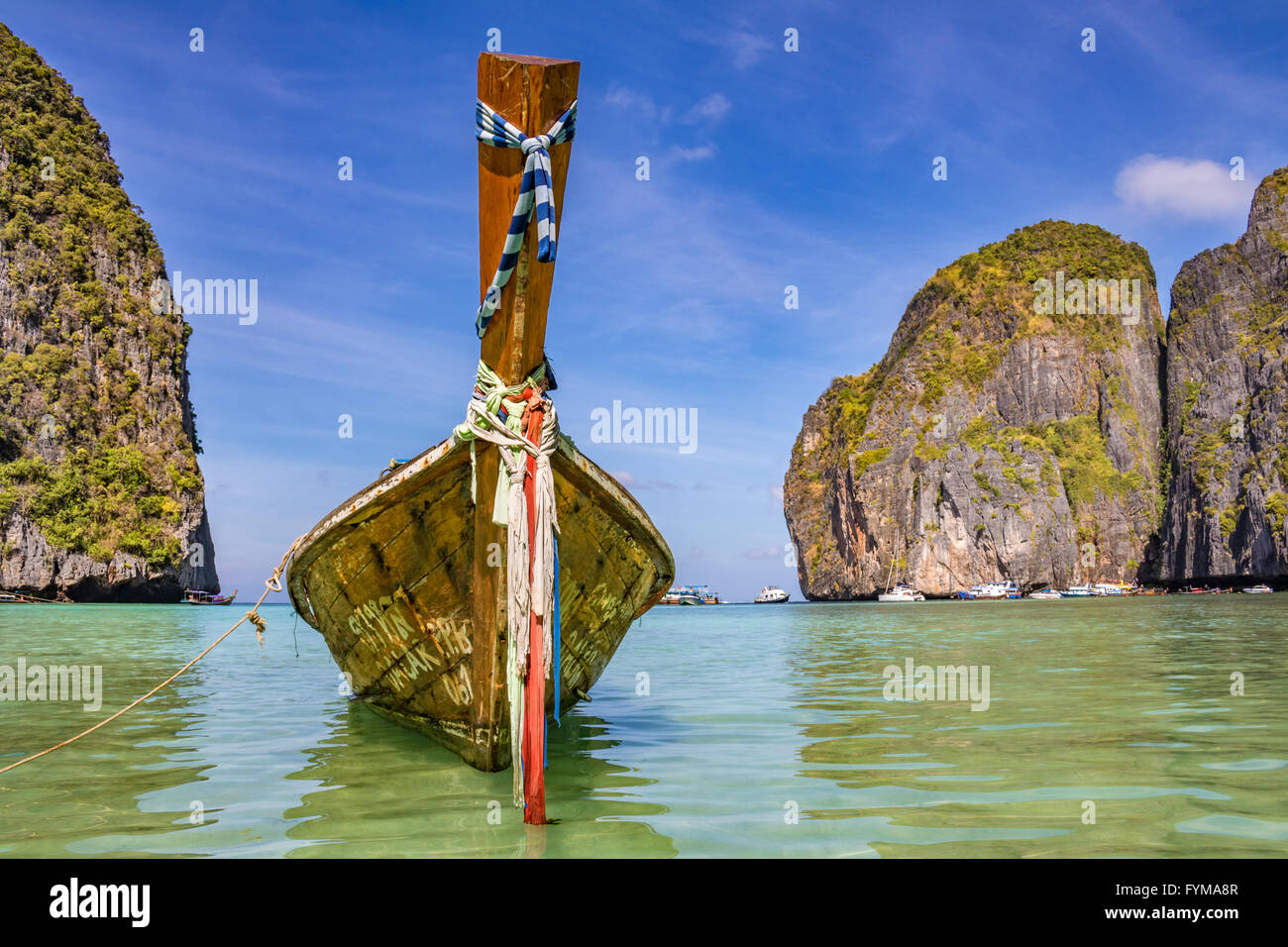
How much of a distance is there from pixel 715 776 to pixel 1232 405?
→ 9636 centimetres

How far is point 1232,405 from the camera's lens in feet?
271

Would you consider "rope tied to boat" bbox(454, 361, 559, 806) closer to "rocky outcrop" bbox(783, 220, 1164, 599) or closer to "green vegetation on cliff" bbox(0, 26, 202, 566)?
"green vegetation on cliff" bbox(0, 26, 202, 566)

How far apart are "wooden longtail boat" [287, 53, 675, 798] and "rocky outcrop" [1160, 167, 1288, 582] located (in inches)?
3043

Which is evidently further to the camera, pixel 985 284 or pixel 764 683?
pixel 985 284

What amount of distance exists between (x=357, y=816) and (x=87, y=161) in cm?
7389

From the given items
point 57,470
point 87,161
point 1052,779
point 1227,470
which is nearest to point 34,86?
point 87,161

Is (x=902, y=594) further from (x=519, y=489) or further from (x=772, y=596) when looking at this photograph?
(x=519, y=489)

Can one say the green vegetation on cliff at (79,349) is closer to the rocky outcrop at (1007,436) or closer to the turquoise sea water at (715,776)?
Result: the turquoise sea water at (715,776)

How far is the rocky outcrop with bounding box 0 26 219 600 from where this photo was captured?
5238 centimetres

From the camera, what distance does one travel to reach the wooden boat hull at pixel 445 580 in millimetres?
5340

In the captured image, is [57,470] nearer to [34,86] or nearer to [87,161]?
[87,161]

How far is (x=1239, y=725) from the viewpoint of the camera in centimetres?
697

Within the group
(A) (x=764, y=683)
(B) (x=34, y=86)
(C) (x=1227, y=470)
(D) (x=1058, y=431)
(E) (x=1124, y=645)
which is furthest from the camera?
(D) (x=1058, y=431)

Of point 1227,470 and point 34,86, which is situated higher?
point 34,86
